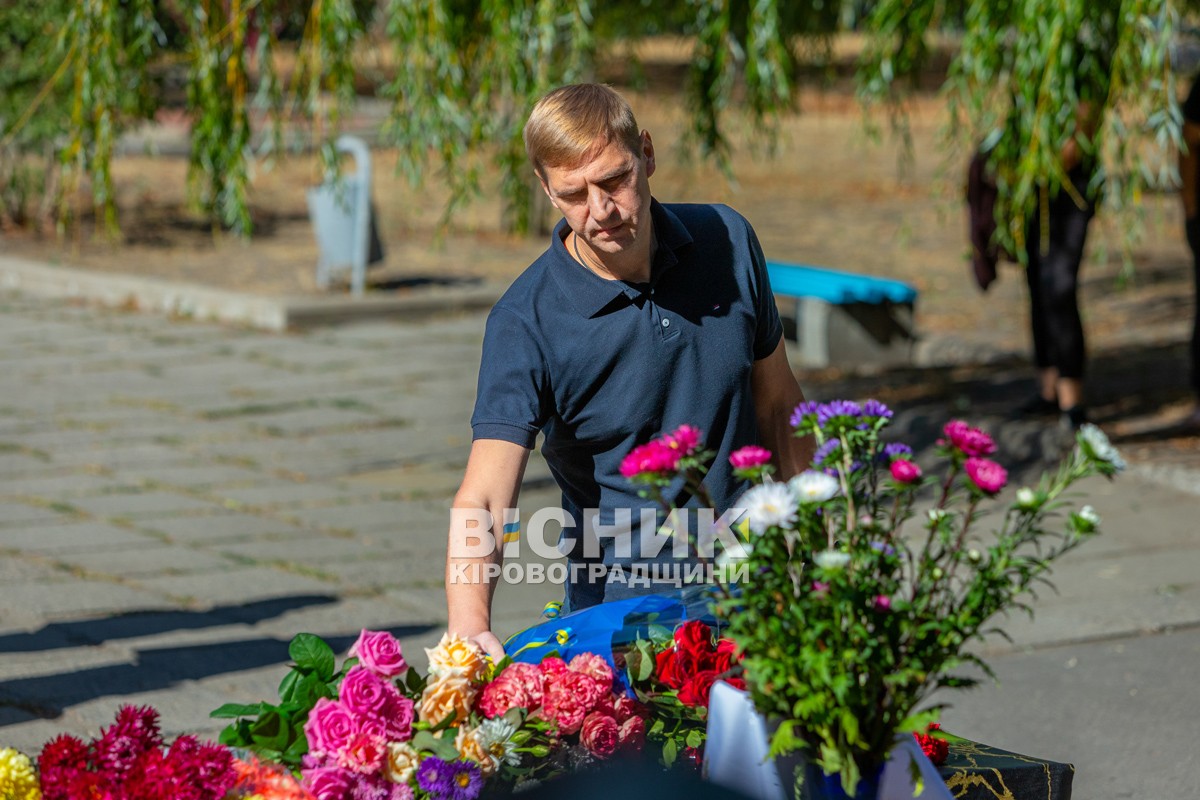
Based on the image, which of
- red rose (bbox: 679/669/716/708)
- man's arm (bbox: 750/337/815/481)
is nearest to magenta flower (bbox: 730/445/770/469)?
red rose (bbox: 679/669/716/708)

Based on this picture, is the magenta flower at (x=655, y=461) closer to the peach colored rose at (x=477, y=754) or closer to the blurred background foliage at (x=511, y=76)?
the peach colored rose at (x=477, y=754)

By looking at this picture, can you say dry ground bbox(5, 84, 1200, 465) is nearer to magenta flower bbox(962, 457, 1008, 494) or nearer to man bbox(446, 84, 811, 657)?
man bbox(446, 84, 811, 657)

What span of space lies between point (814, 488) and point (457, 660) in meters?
0.60

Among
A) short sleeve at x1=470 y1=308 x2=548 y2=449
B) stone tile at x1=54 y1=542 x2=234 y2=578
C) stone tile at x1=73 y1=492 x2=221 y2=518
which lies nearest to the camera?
short sleeve at x1=470 y1=308 x2=548 y2=449

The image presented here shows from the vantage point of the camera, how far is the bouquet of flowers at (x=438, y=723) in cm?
200

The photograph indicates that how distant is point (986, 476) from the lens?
71.1 inches

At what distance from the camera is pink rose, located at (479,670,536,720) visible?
2086 millimetres

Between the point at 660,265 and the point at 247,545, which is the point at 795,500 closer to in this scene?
the point at 660,265

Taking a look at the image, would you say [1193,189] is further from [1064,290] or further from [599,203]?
[599,203]

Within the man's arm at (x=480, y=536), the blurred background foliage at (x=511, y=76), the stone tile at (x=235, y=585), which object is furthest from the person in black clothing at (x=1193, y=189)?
the man's arm at (x=480, y=536)

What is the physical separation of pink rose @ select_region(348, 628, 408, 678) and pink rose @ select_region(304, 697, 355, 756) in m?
0.08

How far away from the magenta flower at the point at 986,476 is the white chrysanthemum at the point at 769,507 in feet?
0.72

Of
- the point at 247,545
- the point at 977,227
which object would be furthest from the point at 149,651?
the point at 977,227

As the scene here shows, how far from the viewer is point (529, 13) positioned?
210 inches
